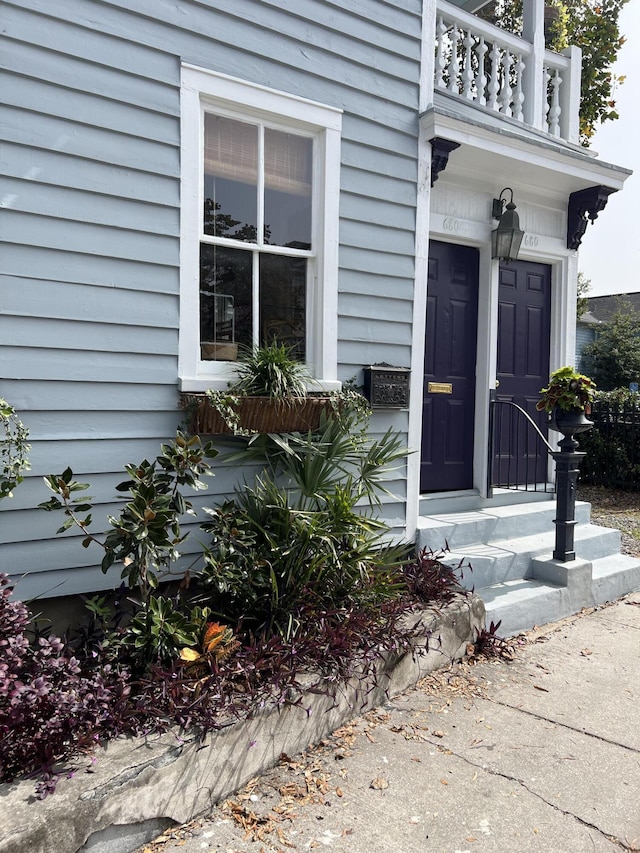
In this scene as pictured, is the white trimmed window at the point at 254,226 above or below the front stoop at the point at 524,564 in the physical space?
above

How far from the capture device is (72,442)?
345 centimetres

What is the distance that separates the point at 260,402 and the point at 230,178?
4.65 feet

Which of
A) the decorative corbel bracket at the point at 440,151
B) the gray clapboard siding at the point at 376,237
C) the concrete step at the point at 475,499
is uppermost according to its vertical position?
the decorative corbel bracket at the point at 440,151

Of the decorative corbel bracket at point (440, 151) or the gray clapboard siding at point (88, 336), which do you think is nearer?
the gray clapboard siding at point (88, 336)

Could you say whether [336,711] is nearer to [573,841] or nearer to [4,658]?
[573,841]

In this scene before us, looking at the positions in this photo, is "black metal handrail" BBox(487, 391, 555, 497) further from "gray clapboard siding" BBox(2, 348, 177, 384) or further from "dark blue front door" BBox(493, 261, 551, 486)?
"gray clapboard siding" BBox(2, 348, 177, 384)

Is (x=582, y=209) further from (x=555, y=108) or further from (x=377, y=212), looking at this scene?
(x=377, y=212)

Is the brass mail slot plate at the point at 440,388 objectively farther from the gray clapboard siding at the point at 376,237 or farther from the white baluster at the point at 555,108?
the white baluster at the point at 555,108

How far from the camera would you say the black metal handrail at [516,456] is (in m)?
6.07

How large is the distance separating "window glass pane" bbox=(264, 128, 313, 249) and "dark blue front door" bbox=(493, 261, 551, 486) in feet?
7.92

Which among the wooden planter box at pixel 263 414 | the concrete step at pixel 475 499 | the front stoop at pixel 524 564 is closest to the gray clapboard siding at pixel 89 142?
the wooden planter box at pixel 263 414

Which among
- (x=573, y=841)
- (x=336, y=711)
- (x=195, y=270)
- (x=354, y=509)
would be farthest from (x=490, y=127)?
(x=573, y=841)

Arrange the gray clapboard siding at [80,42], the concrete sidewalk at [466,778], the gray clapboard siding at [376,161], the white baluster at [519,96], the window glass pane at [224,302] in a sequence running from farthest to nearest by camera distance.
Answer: the white baluster at [519,96]
the gray clapboard siding at [376,161]
the window glass pane at [224,302]
the gray clapboard siding at [80,42]
the concrete sidewalk at [466,778]

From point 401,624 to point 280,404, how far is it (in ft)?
4.75
